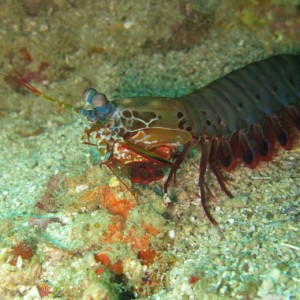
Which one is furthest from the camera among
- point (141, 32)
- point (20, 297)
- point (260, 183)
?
point (141, 32)

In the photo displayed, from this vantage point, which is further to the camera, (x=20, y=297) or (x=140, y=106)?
(x=140, y=106)

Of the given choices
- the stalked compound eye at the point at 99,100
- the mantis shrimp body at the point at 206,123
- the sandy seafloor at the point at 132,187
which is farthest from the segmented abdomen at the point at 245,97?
the stalked compound eye at the point at 99,100

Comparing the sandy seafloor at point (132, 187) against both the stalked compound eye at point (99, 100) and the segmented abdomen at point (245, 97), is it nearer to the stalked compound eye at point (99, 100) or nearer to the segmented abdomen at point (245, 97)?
the segmented abdomen at point (245, 97)

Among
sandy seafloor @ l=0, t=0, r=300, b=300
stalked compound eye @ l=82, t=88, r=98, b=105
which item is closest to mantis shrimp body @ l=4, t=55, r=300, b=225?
stalked compound eye @ l=82, t=88, r=98, b=105

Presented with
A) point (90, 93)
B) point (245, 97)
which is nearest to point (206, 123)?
point (245, 97)

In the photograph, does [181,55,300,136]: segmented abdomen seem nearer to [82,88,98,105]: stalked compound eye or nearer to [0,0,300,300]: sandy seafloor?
[0,0,300,300]: sandy seafloor

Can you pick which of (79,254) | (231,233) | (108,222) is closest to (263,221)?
(231,233)

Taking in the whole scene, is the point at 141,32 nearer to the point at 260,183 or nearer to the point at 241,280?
the point at 260,183

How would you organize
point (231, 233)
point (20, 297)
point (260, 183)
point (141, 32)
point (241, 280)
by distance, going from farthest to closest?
point (141, 32) < point (260, 183) < point (231, 233) < point (20, 297) < point (241, 280)

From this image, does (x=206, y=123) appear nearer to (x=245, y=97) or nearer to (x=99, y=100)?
(x=245, y=97)
